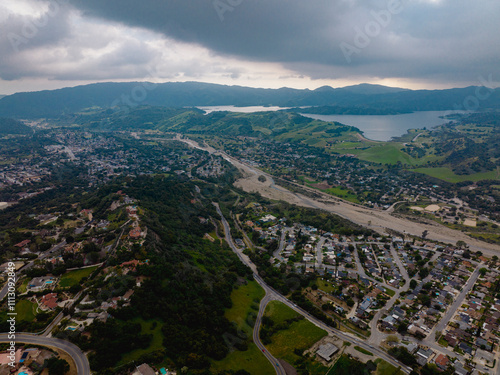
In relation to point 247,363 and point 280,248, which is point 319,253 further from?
point 247,363

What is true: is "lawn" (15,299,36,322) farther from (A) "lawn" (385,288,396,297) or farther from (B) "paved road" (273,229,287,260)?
(A) "lawn" (385,288,396,297)

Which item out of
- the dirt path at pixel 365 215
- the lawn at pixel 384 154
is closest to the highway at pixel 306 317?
the dirt path at pixel 365 215

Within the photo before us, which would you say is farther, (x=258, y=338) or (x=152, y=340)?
(x=258, y=338)

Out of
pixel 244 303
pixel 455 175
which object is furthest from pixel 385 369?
pixel 455 175

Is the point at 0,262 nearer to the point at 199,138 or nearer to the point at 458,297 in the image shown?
the point at 458,297

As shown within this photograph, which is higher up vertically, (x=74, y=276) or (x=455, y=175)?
(x=455, y=175)

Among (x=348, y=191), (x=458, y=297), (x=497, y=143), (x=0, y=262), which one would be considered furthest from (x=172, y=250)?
(x=497, y=143)

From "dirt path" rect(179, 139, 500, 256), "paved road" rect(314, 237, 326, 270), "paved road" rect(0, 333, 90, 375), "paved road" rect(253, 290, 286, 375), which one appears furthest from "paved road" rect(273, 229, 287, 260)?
"paved road" rect(0, 333, 90, 375)
